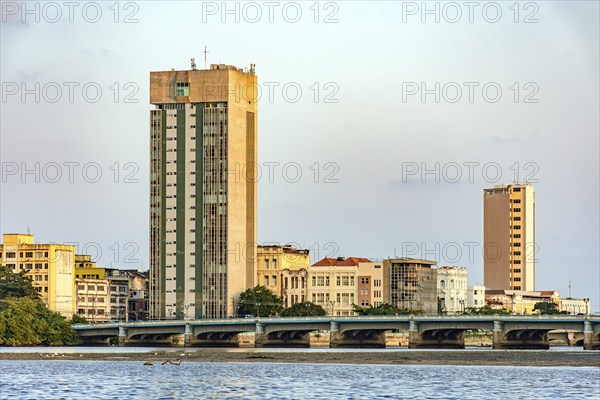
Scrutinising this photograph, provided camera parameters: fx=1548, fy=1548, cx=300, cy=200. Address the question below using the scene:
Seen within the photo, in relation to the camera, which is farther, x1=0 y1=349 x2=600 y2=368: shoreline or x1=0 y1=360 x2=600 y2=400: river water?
x1=0 y1=349 x2=600 y2=368: shoreline

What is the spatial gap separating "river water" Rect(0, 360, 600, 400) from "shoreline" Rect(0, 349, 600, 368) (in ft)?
26.3

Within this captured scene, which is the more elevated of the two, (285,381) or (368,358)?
(368,358)

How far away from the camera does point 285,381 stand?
12481 centimetres

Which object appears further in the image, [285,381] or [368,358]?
[368,358]

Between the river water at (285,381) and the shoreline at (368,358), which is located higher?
the shoreline at (368,358)

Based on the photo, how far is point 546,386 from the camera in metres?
118

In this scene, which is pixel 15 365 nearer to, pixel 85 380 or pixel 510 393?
pixel 85 380

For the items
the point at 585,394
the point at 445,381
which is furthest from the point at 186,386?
the point at 585,394

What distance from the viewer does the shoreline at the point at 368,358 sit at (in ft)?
529

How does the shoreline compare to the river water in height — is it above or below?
above

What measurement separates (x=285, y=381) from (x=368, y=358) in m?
48.0

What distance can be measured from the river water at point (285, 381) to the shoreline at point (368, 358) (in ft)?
26.3

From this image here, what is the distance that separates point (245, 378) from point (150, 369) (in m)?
19.1

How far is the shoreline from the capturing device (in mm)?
161250
